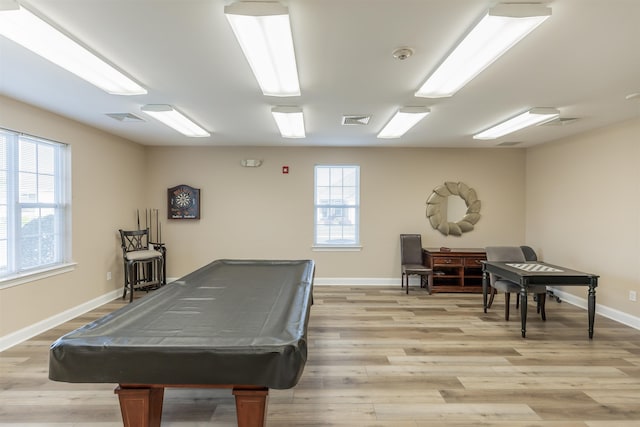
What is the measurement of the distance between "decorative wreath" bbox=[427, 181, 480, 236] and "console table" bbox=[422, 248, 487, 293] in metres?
0.51

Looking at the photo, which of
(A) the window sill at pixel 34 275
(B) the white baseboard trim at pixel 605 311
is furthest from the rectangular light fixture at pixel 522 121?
(A) the window sill at pixel 34 275

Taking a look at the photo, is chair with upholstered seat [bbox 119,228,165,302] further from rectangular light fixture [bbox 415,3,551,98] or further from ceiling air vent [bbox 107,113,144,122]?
rectangular light fixture [bbox 415,3,551,98]

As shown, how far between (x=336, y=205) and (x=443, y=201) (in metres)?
1.88

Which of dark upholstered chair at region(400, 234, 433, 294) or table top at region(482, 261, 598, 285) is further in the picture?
dark upholstered chair at region(400, 234, 433, 294)

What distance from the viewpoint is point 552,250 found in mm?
5219

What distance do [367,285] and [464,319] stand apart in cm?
199

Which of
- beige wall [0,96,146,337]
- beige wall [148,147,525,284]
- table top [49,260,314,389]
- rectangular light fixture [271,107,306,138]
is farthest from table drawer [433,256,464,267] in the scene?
beige wall [0,96,146,337]

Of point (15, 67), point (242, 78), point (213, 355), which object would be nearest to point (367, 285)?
point (242, 78)

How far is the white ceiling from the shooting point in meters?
1.78

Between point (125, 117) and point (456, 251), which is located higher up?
point (125, 117)

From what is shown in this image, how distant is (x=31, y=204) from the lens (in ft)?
11.7

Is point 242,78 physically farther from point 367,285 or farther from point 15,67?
point 367,285

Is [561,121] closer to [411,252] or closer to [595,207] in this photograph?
[595,207]

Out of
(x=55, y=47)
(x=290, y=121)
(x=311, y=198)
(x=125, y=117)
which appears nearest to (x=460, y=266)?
(x=311, y=198)
